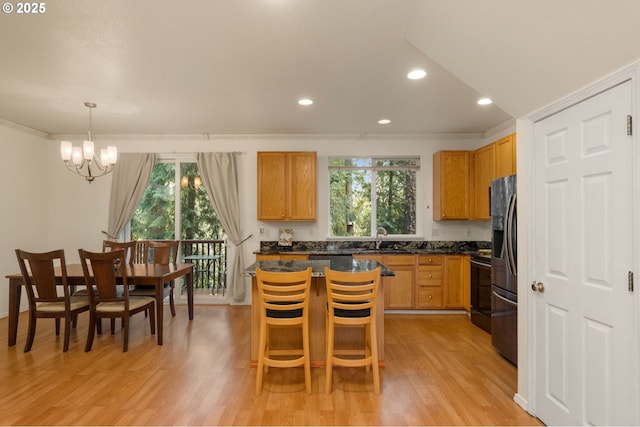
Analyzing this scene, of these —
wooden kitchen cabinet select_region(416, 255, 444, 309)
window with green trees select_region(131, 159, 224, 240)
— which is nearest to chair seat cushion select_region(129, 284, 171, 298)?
window with green trees select_region(131, 159, 224, 240)

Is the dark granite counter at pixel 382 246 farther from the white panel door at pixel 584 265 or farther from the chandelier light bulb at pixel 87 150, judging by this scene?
the white panel door at pixel 584 265

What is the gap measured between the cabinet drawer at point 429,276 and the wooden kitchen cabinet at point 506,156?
1.55m

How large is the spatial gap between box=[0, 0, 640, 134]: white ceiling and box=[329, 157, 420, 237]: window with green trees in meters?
1.27

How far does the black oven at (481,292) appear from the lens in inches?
163

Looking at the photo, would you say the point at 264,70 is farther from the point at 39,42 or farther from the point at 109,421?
the point at 109,421

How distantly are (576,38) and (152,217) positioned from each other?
18.8ft

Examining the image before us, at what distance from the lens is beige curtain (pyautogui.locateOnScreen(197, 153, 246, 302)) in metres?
5.44

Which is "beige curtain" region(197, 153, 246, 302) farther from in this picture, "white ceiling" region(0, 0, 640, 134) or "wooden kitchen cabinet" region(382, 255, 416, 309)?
"wooden kitchen cabinet" region(382, 255, 416, 309)

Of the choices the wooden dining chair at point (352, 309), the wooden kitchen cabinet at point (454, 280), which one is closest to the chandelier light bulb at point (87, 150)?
the wooden dining chair at point (352, 309)

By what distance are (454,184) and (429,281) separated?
1502 mm

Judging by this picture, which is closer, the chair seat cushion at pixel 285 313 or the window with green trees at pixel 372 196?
the chair seat cushion at pixel 285 313

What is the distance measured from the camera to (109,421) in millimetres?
2287

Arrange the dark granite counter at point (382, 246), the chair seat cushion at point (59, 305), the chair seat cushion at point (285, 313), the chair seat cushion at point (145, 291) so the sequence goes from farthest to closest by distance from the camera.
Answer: the dark granite counter at point (382, 246), the chair seat cushion at point (145, 291), the chair seat cushion at point (59, 305), the chair seat cushion at point (285, 313)

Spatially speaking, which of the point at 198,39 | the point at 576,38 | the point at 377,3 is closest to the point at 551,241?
the point at 576,38
